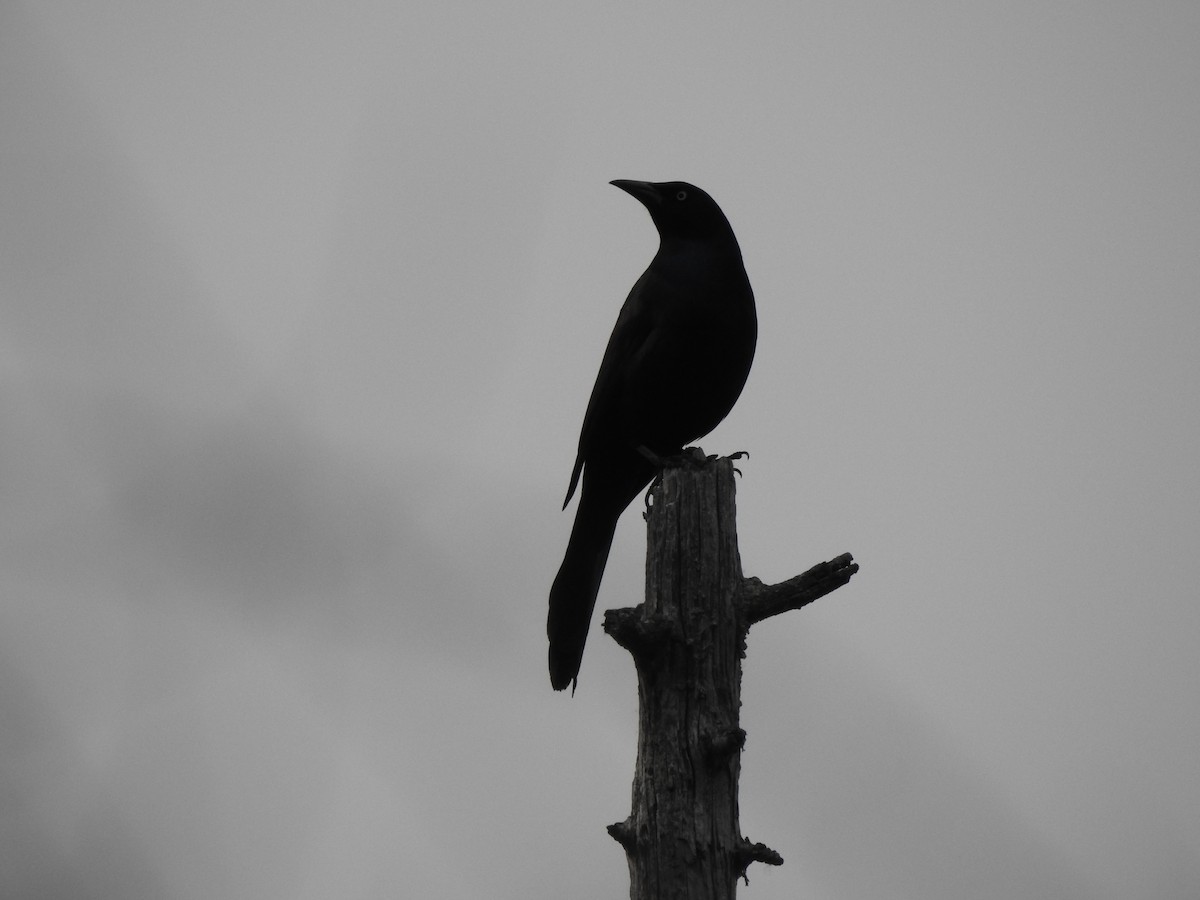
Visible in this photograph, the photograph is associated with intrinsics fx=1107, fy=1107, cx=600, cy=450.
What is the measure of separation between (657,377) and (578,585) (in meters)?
0.93

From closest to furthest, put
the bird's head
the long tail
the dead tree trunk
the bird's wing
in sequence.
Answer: the dead tree trunk, the long tail, the bird's wing, the bird's head

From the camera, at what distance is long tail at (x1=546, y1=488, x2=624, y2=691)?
14.0 ft

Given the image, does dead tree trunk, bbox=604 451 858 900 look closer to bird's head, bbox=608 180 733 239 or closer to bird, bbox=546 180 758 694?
bird, bbox=546 180 758 694

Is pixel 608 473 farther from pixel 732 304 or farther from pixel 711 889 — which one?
pixel 711 889

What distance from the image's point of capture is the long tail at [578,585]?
4254mm

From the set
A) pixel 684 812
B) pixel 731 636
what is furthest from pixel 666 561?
pixel 684 812

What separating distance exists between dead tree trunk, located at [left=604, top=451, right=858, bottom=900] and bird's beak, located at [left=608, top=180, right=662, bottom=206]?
2.26 m

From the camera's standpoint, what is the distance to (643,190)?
5301mm

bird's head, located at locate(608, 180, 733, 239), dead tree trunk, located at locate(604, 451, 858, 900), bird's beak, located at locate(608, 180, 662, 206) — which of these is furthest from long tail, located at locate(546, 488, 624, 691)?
bird's beak, located at locate(608, 180, 662, 206)

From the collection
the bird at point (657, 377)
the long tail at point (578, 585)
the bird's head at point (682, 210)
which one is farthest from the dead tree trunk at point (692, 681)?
the bird's head at point (682, 210)

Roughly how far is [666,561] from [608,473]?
1916 millimetres

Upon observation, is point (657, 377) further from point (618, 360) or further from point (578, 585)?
point (578, 585)

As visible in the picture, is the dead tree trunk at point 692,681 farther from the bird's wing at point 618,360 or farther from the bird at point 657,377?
the bird's wing at point 618,360

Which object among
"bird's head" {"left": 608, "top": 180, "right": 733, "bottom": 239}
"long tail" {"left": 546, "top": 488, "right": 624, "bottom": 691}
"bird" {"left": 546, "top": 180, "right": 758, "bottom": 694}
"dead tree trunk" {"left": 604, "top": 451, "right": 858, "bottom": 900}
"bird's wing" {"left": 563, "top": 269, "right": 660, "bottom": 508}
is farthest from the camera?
"bird's head" {"left": 608, "top": 180, "right": 733, "bottom": 239}
